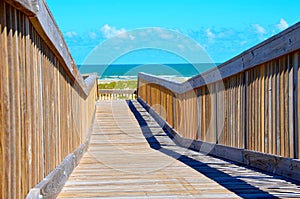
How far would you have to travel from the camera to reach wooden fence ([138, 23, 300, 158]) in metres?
4.44

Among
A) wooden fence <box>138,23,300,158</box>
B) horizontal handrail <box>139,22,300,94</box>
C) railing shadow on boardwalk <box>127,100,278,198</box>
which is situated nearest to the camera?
railing shadow on boardwalk <box>127,100,278,198</box>

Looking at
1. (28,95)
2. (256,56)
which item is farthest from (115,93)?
(28,95)

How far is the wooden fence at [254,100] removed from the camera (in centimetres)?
444

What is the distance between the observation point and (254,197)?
3.94 m

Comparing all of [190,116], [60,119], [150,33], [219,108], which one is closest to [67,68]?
[60,119]

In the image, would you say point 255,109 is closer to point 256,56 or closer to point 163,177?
point 256,56

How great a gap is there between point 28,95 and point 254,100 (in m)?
3.08

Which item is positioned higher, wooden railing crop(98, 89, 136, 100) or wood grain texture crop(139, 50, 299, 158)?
wooden railing crop(98, 89, 136, 100)

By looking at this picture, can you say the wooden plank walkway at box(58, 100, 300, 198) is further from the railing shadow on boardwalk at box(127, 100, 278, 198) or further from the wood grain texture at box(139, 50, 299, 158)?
the wood grain texture at box(139, 50, 299, 158)

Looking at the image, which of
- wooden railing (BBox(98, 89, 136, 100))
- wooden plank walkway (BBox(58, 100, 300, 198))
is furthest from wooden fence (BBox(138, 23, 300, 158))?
wooden railing (BBox(98, 89, 136, 100))

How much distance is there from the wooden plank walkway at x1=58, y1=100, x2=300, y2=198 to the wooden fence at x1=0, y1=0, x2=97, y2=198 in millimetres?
607

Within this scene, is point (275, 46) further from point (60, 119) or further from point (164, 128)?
point (164, 128)

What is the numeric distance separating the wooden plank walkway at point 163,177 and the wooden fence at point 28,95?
0.61m

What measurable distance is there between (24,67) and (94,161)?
4.10 metres
